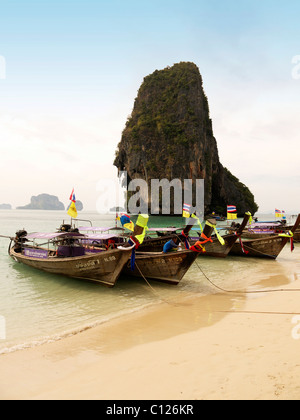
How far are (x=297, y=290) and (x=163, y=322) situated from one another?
18.2 ft

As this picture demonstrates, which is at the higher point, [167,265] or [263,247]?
[167,265]

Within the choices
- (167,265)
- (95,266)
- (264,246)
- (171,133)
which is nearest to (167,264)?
(167,265)

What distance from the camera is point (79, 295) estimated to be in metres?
9.68

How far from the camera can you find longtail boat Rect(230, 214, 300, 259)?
16380mm

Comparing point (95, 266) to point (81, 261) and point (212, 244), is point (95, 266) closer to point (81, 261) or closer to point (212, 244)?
point (81, 261)

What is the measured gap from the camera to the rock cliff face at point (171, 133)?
6034cm

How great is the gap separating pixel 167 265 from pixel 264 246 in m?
9.36

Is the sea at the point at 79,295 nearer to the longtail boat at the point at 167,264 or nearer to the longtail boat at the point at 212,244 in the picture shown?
the longtail boat at the point at 167,264

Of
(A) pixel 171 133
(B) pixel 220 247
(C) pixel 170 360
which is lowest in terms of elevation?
(C) pixel 170 360

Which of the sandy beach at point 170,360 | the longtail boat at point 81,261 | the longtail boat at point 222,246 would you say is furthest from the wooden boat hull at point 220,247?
the sandy beach at point 170,360

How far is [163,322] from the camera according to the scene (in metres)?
7.02

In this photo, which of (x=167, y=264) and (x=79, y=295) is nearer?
(x=79, y=295)

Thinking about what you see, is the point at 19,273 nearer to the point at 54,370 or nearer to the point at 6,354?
the point at 6,354

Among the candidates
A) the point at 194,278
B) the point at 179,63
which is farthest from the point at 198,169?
the point at 194,278
